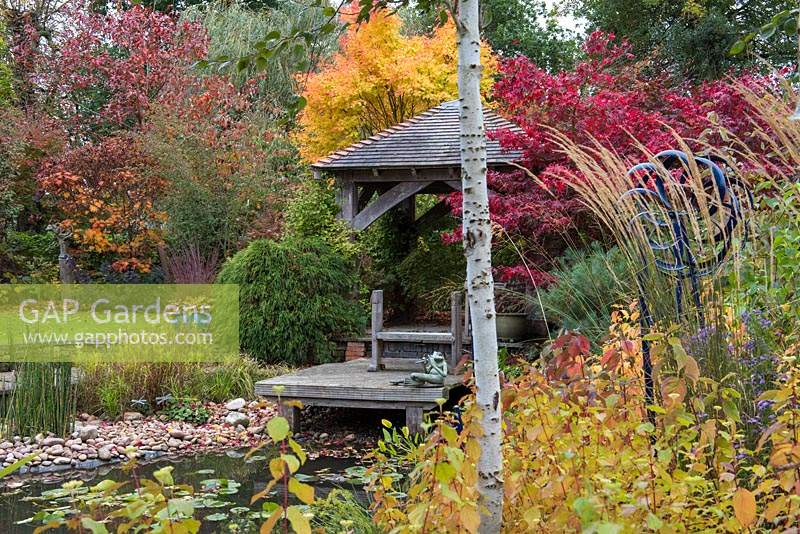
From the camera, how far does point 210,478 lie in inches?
219

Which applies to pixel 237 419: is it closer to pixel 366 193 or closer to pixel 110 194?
pixel 366 193

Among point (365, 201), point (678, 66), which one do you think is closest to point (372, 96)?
point (365, 201)

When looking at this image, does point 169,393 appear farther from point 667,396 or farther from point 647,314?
point 667,396

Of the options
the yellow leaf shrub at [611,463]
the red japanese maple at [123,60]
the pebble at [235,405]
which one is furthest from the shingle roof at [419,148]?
the yellow leaf shrub at [611,463]

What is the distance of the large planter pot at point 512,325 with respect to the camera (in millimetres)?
7902

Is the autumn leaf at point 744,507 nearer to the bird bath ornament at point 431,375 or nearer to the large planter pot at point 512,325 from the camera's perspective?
the bird bath ornament at point 431,375

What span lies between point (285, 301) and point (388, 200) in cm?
167

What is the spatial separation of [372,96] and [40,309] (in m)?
5.93

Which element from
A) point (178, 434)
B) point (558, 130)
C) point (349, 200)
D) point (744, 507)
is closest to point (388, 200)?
point (349, 200)

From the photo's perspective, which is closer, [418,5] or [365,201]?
[418,5]

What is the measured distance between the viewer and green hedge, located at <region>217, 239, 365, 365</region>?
8141 millimetres

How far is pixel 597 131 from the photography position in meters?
7.32

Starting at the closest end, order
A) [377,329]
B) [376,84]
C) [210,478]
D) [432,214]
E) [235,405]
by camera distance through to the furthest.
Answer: [210,478], [235,405], [377,329], [432,214], [376,84]

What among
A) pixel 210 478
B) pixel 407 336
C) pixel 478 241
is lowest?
pixel 210 478
